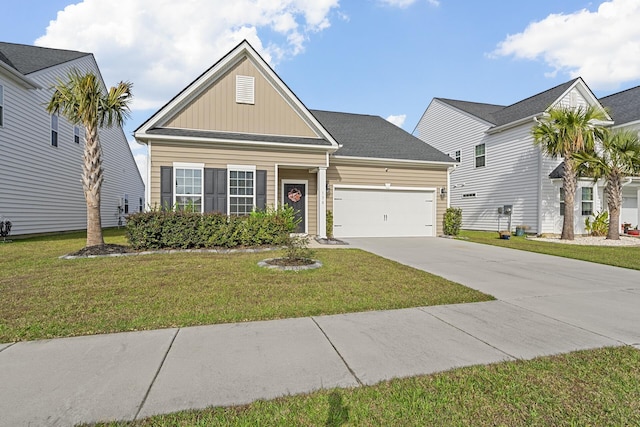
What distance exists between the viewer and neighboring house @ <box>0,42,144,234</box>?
12367mm

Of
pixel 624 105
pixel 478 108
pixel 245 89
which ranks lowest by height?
pixel 245 89

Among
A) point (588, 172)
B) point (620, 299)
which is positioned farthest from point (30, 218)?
point (588, 172)

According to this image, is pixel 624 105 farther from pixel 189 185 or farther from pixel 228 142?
pixel 189 185

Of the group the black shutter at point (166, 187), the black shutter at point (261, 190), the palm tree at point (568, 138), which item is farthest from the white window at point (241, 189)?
the palm tree at point (568, 138)

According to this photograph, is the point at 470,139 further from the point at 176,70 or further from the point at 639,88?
the point at 176,70

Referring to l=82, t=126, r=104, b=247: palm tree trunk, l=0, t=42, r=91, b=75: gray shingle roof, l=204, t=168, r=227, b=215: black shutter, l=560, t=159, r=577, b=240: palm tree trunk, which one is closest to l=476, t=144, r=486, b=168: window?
l=560, t=159, r=577, b=240: palm tree trunk

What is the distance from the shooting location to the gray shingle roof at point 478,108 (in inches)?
742

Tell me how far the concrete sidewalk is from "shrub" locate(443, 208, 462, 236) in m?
9.33

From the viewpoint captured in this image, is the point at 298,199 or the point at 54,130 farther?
the point at 54,130

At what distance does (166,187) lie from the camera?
10.3 m

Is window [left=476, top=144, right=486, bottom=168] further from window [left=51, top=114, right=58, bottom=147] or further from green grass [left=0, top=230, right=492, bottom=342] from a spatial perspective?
window [left=51, top=114, right=58, bottom=147]

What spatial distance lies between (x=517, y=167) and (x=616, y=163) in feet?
13.2

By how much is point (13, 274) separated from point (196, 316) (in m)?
4.77

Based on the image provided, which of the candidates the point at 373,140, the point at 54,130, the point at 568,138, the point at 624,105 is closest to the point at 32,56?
the point at 54,130
